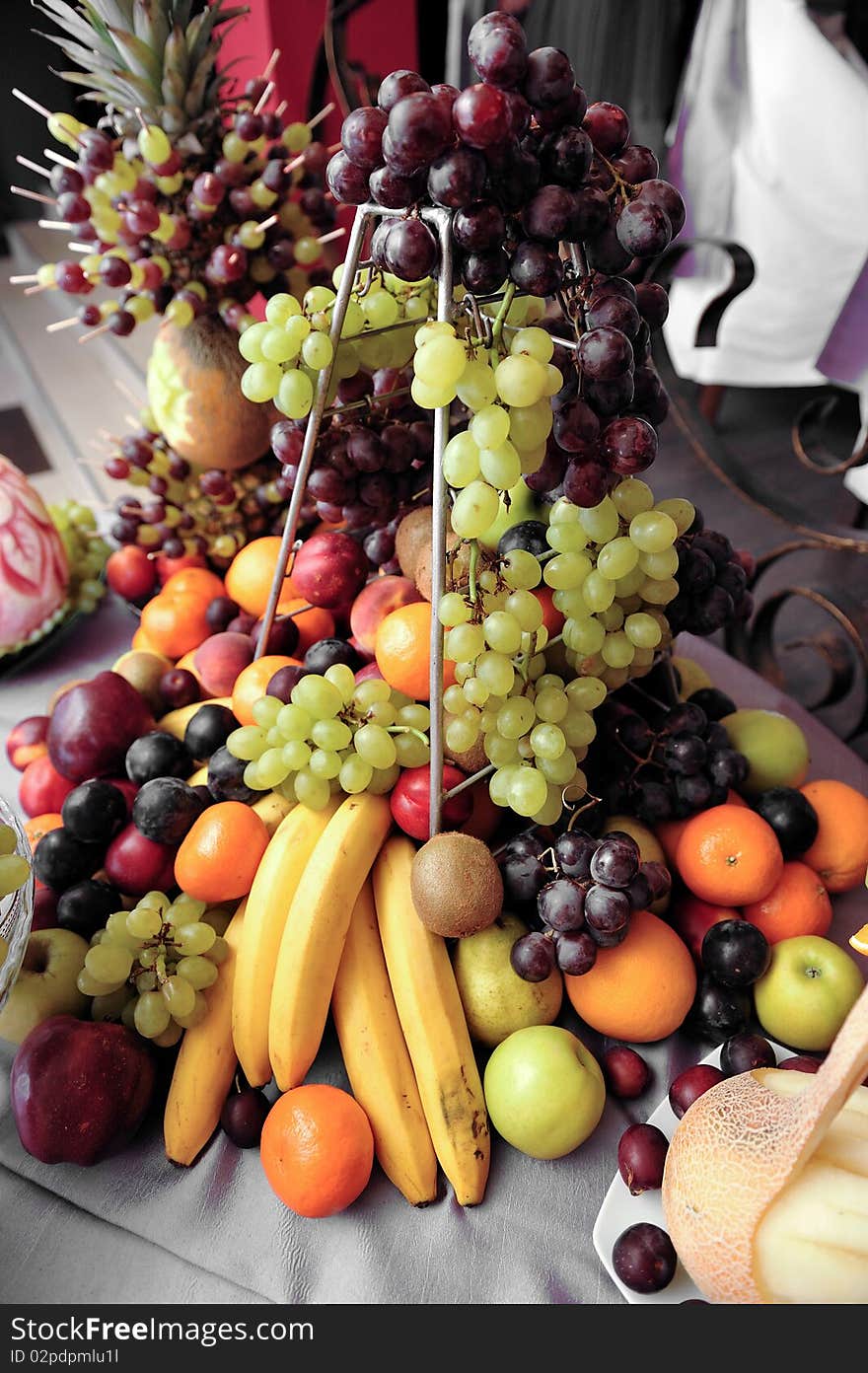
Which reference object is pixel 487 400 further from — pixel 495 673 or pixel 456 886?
pixel 456 886

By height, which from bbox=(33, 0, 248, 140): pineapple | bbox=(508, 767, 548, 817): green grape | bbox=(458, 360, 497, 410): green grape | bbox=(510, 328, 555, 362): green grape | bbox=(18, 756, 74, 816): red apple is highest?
bbox=(33, 0, 248, 140): pineapple

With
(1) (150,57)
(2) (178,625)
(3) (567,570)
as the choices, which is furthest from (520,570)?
(1) (150,57)

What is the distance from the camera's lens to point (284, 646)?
2.81ft

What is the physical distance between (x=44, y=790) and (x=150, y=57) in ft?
2.25

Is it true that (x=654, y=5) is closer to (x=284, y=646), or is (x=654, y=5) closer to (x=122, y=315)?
(x=122, y=315)

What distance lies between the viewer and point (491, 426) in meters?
0.52

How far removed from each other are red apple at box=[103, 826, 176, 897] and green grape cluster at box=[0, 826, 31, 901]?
13 centimetres

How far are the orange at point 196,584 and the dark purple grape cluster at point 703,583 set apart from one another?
51 cm

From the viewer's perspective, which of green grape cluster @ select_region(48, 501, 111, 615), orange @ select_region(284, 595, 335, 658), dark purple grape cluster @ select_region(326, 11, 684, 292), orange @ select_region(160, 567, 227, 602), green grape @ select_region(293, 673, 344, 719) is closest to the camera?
dark purple grape cluster @ select_region(326, 11, 684, 292)

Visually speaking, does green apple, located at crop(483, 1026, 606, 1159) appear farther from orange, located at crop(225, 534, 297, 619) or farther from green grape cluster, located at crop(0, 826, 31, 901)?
orange, located at crop(225, 534, 297, 619)

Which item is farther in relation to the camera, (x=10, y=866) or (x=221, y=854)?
(x=221, y=854)

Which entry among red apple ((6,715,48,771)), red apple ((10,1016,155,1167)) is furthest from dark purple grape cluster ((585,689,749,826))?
red apple ((6,715,48,771))

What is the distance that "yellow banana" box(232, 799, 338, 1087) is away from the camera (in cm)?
67

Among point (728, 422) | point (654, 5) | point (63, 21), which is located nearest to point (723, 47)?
point (654, 5)
